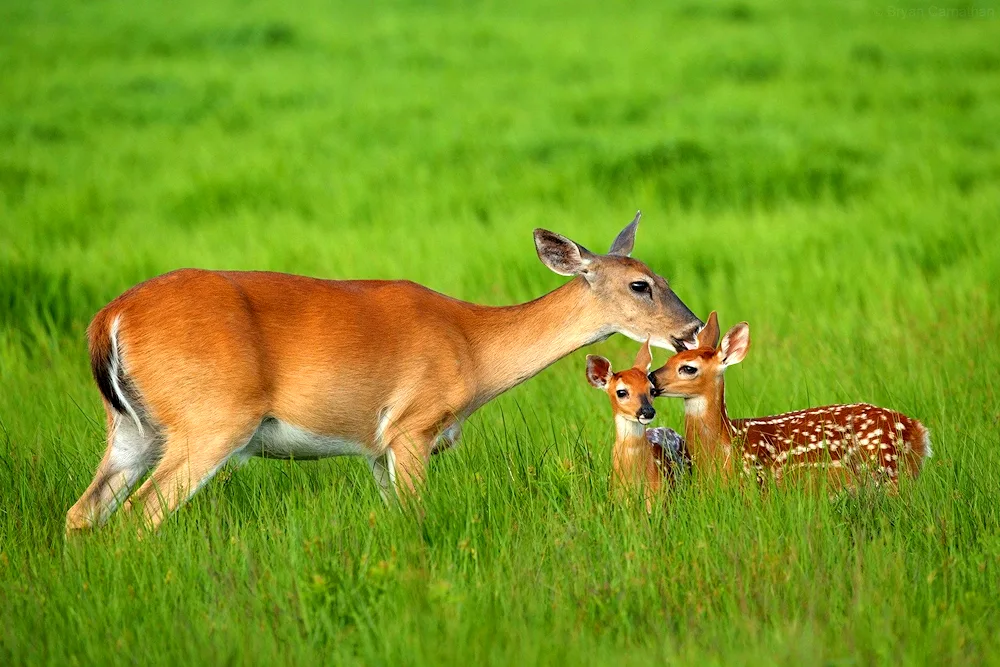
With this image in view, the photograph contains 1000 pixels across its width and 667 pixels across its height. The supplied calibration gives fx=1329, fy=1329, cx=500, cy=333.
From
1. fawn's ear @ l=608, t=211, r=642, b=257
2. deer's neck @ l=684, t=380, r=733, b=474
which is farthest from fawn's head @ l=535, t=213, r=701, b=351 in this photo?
deer's neck @ l=684, t=380, r=733, b=474

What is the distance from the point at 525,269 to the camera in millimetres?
8734

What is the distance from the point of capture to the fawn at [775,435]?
191 inches

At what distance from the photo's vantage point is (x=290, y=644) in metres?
3.52

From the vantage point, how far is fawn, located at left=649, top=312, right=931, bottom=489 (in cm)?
485

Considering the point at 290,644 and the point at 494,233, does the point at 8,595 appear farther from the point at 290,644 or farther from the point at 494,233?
the point at 494,233

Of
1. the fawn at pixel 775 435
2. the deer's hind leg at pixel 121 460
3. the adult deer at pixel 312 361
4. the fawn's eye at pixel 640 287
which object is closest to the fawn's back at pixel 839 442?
the fawn at pixel 775 435

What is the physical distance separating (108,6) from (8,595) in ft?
69.6

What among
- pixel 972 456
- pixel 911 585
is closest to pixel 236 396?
pixel 911 585

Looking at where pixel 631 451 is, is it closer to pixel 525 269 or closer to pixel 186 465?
pixel 186 465

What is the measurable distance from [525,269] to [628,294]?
345 centimetres

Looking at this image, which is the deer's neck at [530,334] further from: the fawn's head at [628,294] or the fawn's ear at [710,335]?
the fawn's ear at [710,335]

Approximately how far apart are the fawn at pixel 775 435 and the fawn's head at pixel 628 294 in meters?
0.36

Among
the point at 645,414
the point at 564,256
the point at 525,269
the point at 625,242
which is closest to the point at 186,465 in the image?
the point at 645,414

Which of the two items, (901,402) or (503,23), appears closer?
(901,402)
